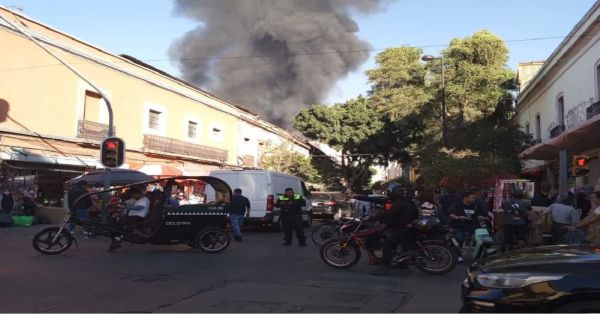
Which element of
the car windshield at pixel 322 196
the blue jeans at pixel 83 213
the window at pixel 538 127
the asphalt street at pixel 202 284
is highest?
the window at pixel 538 127

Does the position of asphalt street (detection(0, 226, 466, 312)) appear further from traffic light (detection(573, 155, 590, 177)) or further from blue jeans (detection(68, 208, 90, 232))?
traffic light (detection(573, 155, 590, 177))

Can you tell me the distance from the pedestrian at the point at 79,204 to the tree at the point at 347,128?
2466 cm

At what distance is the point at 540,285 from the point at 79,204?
10130mm

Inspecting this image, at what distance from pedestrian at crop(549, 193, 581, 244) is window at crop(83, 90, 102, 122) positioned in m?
17.4

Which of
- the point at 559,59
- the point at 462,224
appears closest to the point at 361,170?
the point at 559,59

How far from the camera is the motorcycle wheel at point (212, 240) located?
1180 cm

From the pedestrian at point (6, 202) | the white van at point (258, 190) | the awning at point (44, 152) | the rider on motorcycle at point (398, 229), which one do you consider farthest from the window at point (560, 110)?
the pedestrian at point (6, 202)

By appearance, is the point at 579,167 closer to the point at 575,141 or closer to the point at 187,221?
the point at 575,141

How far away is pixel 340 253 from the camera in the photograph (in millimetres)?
10125

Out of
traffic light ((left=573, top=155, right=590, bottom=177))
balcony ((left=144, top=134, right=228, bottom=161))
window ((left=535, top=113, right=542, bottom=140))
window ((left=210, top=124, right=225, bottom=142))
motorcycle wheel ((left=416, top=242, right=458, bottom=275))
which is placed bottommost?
motorcycle wheel ((left=416, top=242, right=458, bottom=275))

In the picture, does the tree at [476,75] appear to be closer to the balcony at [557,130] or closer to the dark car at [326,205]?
the balcony at [557,130]

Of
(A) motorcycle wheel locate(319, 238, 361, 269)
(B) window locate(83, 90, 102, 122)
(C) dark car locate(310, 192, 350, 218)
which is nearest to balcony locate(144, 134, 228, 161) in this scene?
(B) window locate(83, 90, 102, 122)

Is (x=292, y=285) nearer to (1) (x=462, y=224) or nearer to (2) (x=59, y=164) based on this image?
(1) (x=462, y=224)

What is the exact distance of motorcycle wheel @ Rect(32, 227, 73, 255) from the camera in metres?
11.0
